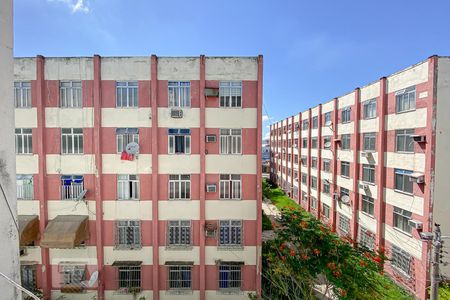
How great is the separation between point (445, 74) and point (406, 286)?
37.5ft

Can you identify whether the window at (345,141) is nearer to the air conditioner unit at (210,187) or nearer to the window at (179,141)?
the air conditioner unit at (210,187)

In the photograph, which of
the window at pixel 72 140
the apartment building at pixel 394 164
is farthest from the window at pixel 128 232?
the apartment building at pixel 394 164

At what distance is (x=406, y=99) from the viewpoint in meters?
11.7

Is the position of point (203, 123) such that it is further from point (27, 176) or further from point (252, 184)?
point (27, 176)

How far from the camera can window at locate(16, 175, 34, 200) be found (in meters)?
10.1

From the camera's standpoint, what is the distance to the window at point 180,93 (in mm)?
10227

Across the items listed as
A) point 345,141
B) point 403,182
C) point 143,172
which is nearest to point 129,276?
point 143,172

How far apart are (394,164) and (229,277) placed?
461 inches

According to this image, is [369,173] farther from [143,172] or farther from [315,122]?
[143,172]

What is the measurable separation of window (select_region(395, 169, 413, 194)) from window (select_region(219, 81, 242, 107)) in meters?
10.3

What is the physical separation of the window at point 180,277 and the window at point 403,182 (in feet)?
41.7

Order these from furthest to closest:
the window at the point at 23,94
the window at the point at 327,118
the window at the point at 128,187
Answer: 1. the window at the point at 327,118
2. the window at the point at 128,187
3. the window at the point at 23,94

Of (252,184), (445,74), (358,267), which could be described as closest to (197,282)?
(252,184)

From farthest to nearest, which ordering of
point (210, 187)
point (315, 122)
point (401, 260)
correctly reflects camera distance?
point (315, 122) → point (401, 260) → point (210, 187)
